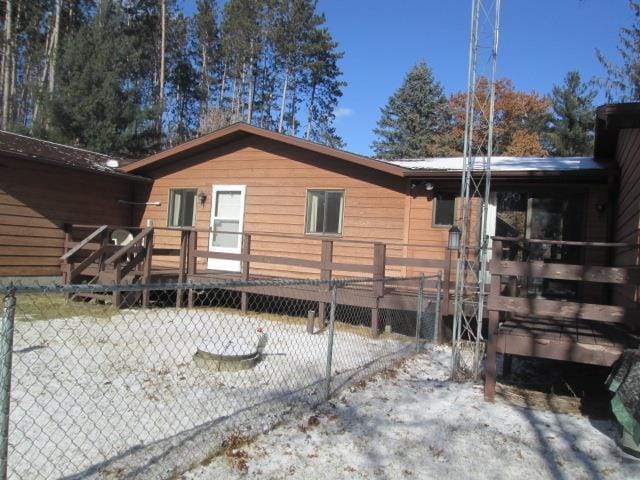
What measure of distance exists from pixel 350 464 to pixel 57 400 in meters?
2.63

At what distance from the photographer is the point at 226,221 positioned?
453 inches

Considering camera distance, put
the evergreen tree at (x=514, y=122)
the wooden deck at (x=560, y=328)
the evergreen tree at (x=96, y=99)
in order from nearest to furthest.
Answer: the wooden deck at (x=560, y=328)
the evergreen tree at (x=96, y=99)
the evergreen tree at (x=514, y=122)

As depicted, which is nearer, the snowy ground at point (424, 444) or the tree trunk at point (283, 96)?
the snowy ground at point (424, 444)

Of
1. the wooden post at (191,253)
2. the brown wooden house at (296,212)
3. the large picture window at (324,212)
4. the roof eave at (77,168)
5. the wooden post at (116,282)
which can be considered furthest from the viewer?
the large picture window at (324,212)

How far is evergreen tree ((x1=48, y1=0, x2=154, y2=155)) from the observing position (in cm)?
2144

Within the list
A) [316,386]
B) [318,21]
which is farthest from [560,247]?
[318,21]

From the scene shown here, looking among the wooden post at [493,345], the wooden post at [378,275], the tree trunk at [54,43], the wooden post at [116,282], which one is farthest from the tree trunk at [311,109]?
the wooden post at [493,345]

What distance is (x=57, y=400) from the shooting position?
13.8 feet

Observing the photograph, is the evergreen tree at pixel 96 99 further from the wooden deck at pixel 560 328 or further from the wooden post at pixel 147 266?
the wooden deck at pixel 560 328

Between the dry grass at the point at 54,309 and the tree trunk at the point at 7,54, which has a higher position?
the tree trunk at the point at 7,54

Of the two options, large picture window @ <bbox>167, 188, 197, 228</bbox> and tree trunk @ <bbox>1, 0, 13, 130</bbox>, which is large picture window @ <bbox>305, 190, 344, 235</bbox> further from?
tree trunk @ <bbox>1, 0, 13, 130</bbox>

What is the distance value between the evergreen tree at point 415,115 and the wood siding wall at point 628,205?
2566 cm

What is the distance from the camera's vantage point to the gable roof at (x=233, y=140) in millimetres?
9266

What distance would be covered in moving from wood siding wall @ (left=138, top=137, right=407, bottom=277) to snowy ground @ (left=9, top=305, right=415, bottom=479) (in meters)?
2.94
